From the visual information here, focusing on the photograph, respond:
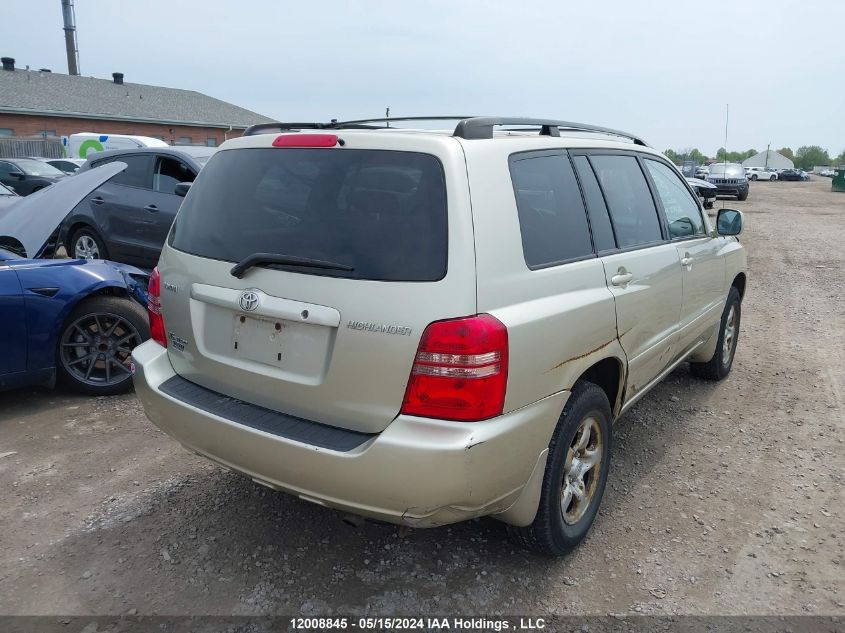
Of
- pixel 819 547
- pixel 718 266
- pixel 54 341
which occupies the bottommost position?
pixel 819 547

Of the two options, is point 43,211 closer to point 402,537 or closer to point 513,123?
point 402,537

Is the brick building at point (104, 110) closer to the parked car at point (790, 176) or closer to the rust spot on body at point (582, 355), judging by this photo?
the rust spot on body at point (582, 355)

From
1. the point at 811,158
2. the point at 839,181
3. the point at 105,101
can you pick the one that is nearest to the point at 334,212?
the point at 105,101

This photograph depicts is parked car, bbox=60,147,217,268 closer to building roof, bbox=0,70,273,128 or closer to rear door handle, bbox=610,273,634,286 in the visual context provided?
rear door handle, bbox=610,273,634,286

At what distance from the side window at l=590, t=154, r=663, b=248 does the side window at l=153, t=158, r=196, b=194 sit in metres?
5.72

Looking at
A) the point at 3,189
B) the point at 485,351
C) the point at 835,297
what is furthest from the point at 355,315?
the point at 3,189

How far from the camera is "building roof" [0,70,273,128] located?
3359cm

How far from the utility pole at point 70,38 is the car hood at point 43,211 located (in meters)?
44.7

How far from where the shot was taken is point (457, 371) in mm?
2193

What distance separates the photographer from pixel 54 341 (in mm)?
4438

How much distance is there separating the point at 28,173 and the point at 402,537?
63.0 feet

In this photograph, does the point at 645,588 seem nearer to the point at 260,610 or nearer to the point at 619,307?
the point at 619,307

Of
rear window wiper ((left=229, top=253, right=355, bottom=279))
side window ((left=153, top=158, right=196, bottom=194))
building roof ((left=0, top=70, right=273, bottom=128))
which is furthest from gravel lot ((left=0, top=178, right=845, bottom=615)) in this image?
building roof ((left=0, top=70, right=273, bottom=128))

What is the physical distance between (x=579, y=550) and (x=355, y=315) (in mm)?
1636
